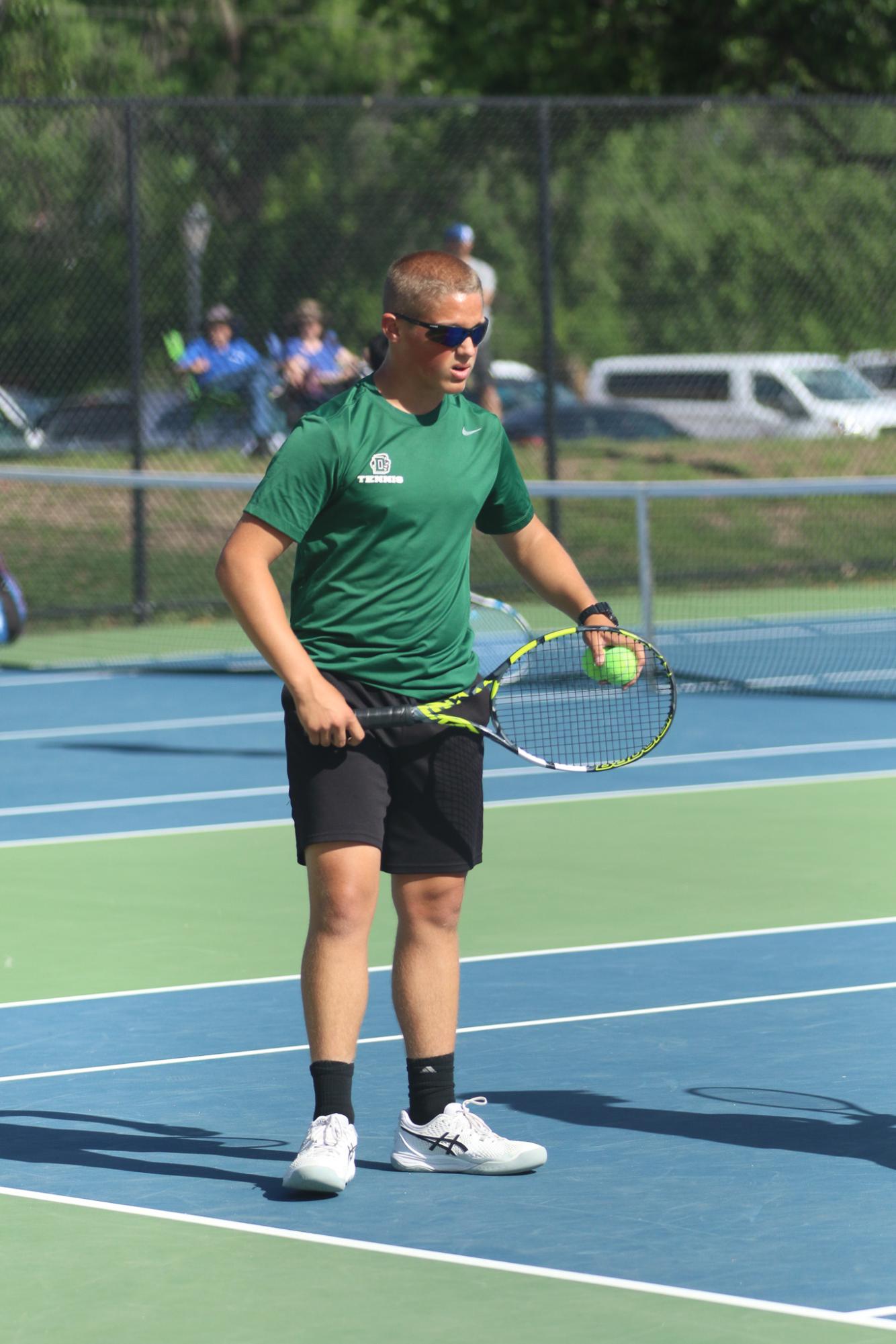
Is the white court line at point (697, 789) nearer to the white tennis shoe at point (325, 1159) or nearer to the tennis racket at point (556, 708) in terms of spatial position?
the tennis racket at point (556, 708)

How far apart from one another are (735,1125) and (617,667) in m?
0.99

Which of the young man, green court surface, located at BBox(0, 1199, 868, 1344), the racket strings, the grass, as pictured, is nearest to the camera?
green court surface, located at BBox(0, 1199, 868, 1344)

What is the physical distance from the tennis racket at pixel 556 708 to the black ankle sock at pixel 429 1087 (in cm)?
65

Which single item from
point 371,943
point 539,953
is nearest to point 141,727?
point 371,943

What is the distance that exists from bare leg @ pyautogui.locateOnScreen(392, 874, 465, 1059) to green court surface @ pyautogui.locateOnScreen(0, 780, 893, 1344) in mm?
683

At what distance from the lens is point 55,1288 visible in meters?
4.17

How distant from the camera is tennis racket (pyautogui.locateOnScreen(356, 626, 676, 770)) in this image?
16.2 ft

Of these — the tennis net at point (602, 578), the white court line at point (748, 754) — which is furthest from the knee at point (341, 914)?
the tennis net at point (602, 578)

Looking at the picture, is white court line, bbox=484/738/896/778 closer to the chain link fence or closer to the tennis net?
the tennis net

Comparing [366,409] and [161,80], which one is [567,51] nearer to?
[161,80]

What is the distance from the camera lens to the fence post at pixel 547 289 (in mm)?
16250

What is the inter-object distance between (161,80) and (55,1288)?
3247 centimetres

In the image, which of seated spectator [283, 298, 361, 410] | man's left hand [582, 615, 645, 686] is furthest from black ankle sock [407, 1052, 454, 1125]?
seated spectator [283, 298, 361, 410]

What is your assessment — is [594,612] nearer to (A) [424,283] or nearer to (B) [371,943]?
(A) [424,283]
